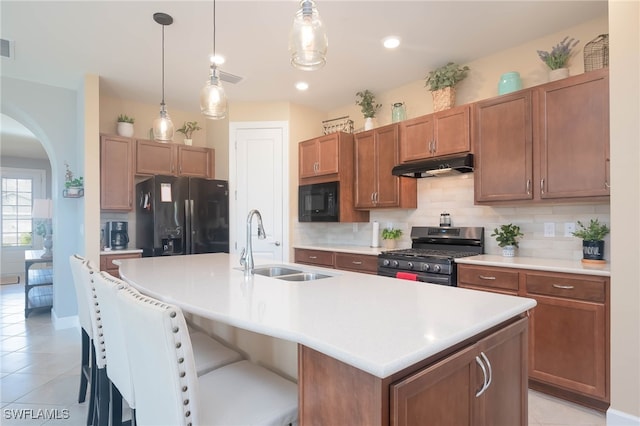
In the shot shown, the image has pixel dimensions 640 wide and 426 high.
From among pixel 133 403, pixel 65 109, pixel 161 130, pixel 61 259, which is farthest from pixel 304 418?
pixel 65 109

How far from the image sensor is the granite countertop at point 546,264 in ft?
7.33

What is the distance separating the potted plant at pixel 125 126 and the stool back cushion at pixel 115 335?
335cm

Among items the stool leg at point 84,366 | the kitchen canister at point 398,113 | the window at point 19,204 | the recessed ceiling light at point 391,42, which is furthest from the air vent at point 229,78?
the window at point 19,204

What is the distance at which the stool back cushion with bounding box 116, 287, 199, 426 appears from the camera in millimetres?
930

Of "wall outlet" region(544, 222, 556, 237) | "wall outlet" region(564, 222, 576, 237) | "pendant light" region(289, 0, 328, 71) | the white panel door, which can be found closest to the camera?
"pendant light" region(289, 0, 328, 71)

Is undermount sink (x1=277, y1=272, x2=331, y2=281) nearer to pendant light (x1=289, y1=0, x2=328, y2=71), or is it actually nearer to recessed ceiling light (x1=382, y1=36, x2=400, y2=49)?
pendant light (x1=289, y1=0, x2=328, y2=71)

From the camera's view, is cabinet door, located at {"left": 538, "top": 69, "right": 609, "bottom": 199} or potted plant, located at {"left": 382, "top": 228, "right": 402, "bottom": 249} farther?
potted plant, located at {"left": 382, "top": 228, "right": 402, "bottom": 249}

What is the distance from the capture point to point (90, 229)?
3609mm

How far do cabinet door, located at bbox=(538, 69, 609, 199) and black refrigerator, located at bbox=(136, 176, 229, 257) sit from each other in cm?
349

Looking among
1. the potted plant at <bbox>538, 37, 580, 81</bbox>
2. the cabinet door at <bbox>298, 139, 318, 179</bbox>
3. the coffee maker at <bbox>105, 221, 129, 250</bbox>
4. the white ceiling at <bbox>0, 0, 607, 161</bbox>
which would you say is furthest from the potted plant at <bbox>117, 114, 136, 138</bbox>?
the potted plant at <bbox>538, 37, 580, 81</bbox>

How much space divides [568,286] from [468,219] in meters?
1.22

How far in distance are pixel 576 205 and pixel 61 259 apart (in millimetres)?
5231

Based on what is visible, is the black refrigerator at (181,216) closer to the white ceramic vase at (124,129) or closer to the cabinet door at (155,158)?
the cabinet door at (155,158)

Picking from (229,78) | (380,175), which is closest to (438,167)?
(380,175)
